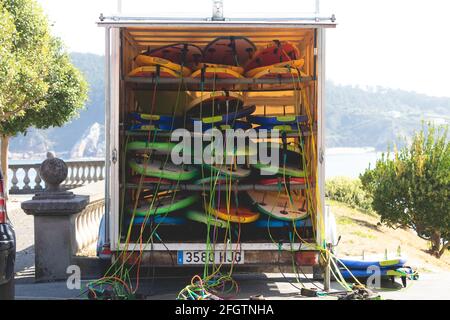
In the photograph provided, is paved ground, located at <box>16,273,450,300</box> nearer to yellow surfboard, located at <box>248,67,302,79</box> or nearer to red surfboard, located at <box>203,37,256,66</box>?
yellow surfboard, located at <box>248,67,302,79</box>

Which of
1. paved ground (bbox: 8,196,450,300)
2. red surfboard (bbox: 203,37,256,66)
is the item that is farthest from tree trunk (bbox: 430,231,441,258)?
red surfboard (bbox: 203,37,256,66)

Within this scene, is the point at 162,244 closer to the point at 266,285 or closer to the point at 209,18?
the point at 266,285

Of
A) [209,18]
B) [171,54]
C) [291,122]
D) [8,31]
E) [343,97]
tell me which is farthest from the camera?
[343,97]

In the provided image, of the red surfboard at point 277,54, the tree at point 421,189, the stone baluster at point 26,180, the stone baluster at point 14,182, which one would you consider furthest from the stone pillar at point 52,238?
the stone baluster at point 26,180

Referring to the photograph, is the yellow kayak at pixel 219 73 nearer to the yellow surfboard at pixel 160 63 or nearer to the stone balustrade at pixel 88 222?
the yellow surfboard at pixel 160 63

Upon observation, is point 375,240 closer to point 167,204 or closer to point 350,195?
point 167,204

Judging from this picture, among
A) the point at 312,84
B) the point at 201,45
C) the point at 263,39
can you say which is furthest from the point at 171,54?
the point at 312,84

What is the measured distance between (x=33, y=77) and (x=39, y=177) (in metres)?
6.79

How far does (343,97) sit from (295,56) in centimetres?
16759

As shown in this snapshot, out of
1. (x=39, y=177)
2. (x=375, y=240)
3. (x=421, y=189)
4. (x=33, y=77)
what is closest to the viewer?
(x=375, y=240)

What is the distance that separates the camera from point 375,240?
535 inches

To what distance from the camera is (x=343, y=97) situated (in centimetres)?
17338

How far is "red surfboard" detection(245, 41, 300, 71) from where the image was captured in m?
8.44

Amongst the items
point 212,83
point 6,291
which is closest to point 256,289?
point 212,83
